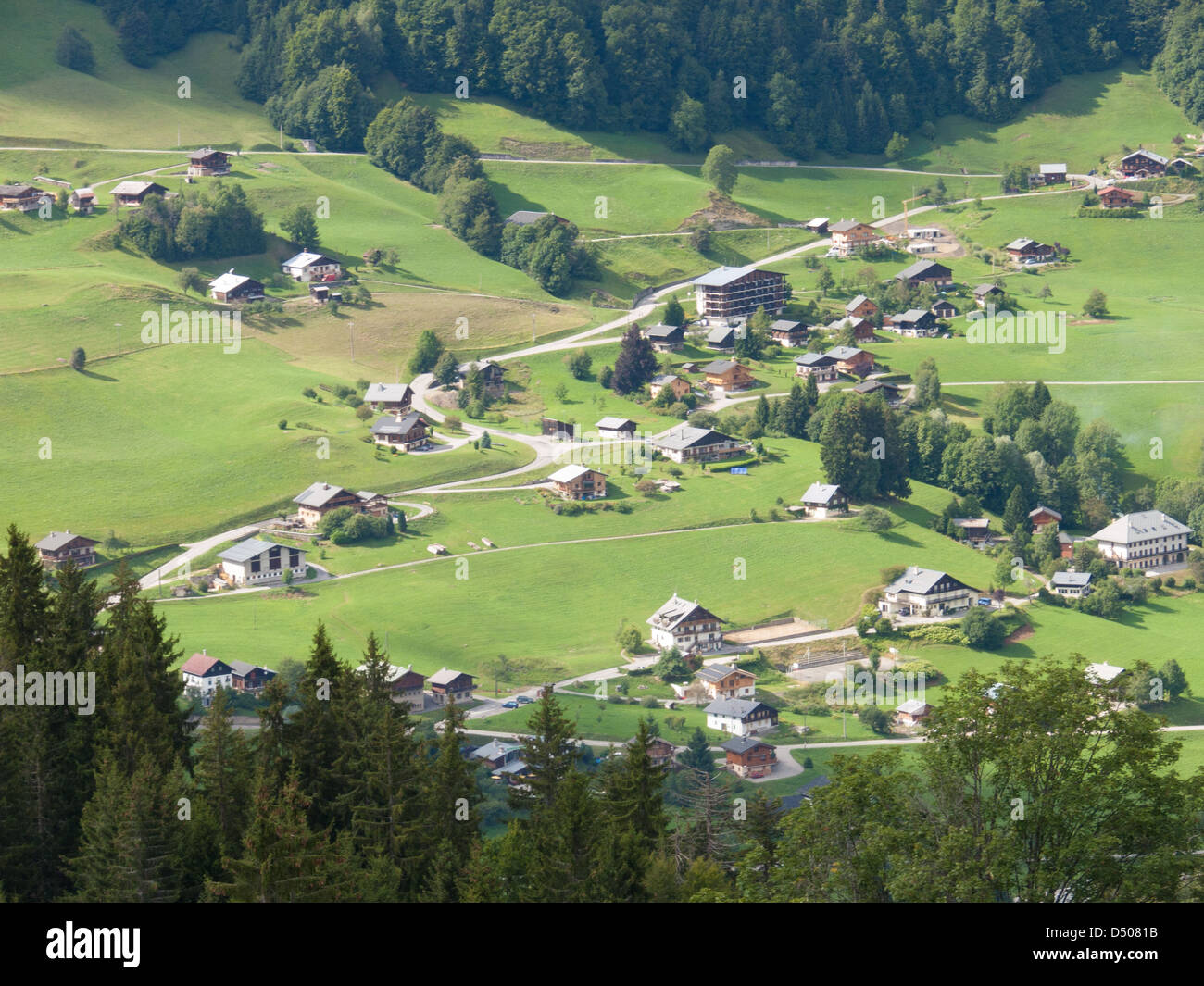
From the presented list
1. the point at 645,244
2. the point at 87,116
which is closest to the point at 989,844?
the point at 645,244

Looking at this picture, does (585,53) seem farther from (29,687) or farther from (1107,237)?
(29,687)

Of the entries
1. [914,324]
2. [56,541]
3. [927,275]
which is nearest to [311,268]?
[56,541]

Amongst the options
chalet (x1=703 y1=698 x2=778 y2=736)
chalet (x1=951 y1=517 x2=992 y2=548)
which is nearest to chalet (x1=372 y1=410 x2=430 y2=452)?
chalet (x1=951 y1=517 x2=992 y2=548)

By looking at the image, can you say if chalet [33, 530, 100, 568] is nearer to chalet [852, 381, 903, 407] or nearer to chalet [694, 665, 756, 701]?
chalet [694, 665, 756, 701]

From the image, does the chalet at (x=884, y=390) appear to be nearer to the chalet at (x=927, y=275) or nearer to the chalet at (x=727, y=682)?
the chalet at (x=927, y=275)

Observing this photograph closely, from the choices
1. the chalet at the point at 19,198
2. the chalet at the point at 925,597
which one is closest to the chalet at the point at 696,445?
the chalet at the point at 925,597

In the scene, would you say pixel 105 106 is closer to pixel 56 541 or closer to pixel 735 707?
pixel 56 541
